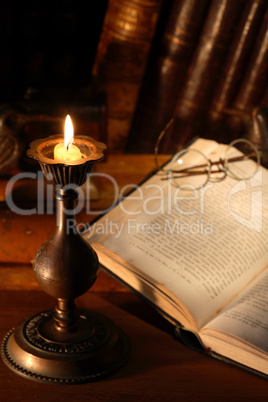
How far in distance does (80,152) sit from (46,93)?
61cm

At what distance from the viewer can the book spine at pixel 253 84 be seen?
4.15ft

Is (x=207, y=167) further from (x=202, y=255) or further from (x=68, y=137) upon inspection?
(x=68, y=137)

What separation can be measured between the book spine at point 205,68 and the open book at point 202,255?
0.34m

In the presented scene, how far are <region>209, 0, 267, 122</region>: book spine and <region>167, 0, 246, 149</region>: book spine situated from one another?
A: 2 centimetres

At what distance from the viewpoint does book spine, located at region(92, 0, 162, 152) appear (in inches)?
49.1

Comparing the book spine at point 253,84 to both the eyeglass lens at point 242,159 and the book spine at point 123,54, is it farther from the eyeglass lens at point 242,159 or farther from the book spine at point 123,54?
the book spine at point 123,54

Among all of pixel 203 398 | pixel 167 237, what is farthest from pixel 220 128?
pixel 203 398

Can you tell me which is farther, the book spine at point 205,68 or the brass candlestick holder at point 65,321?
the book spine at point 205,68

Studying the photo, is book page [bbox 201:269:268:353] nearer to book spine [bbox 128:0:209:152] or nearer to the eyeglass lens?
the eyeglass lens

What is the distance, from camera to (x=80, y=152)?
2.30 ft

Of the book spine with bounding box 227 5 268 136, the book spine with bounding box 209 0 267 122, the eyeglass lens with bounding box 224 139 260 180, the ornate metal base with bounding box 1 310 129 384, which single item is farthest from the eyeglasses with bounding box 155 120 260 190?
the ornate metal base with bounding box 1 310 129 384

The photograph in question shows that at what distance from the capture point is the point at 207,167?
3.68 ft
